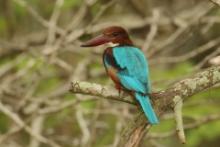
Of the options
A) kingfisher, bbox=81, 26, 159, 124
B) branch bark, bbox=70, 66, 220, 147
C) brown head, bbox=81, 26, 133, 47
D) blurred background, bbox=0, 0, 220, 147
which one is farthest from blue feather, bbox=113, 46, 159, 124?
blurred background, bbox=0, 0, 220, 147

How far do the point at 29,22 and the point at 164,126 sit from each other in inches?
97.4

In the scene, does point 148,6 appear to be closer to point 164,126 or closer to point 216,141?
point 164,126

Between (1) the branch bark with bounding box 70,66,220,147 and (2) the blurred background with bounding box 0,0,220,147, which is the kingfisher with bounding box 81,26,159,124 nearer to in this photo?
(1) the branch bark with bounding box 70,66,220,147

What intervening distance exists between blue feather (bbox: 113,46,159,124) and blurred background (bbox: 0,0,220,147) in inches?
40.6

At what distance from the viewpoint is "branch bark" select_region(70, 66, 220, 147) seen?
3126 millimetres

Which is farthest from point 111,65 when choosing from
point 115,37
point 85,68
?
point 85,68

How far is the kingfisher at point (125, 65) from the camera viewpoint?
142 inches

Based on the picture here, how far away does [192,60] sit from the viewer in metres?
7.34

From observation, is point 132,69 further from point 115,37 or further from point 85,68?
point 85,68

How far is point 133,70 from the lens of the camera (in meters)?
3.78

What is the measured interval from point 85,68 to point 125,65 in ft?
7.30

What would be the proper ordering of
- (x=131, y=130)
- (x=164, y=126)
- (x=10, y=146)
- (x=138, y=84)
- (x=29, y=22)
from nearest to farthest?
1. (x=131, y=130)
2. (x=138, y=84)
3. (x=10, y=146)
4. (x=164, y=126)
5. (x=29, y=22)

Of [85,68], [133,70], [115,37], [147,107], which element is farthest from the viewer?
[85,68]

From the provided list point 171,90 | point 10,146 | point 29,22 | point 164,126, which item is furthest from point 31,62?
point 171,90
